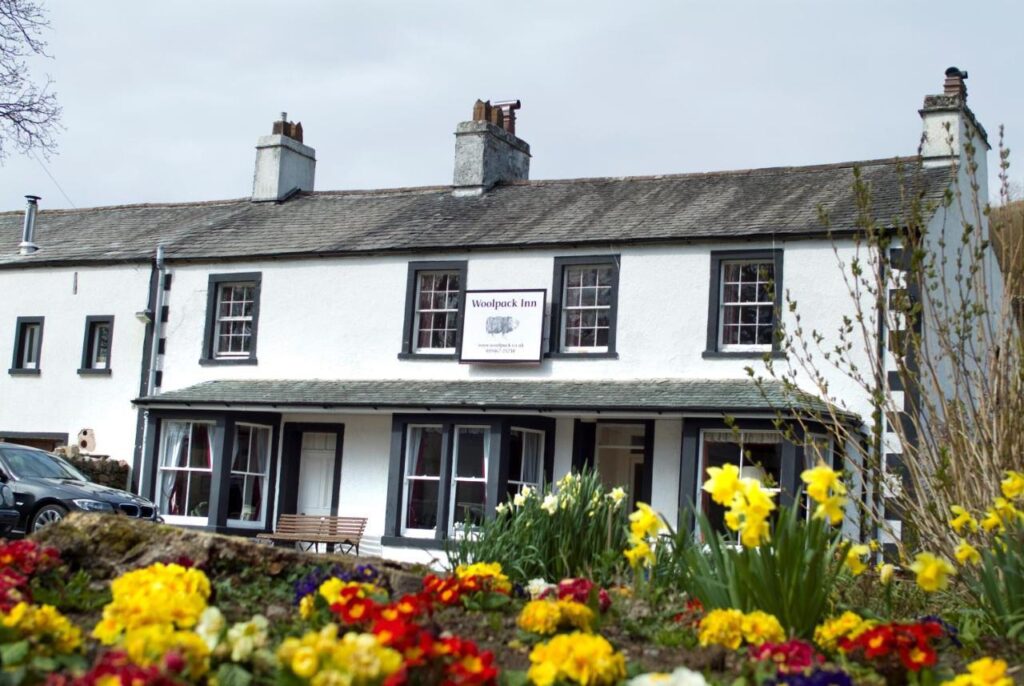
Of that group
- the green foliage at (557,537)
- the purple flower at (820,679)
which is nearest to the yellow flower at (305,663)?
the purple flower at (820,679)

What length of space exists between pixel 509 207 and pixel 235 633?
17.9 m

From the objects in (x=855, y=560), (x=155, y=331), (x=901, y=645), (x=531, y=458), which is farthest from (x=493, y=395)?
(x=901, y=645)

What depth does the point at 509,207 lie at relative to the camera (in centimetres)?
2269

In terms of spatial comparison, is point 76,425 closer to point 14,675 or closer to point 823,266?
point 823,266

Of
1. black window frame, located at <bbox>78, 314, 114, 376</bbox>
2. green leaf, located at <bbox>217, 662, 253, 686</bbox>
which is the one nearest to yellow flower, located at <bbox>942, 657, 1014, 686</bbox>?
green leaf, located at <bbox>217, 662, 253, 686</bbox>

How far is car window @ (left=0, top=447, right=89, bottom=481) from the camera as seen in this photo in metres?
17.3

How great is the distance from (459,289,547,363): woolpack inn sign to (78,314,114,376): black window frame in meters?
7.16

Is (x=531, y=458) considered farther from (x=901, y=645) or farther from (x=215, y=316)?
(x=901, y=645)

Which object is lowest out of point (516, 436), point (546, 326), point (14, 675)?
point (14, 675)

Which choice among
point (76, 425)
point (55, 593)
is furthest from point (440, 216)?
point (55, 593)

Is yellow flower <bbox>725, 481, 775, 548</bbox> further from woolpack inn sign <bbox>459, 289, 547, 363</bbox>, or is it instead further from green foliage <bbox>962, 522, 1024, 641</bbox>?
woolpack inn sign <bbox>459, 289, 547, 363</bbox>

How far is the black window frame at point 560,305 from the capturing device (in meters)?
20.0

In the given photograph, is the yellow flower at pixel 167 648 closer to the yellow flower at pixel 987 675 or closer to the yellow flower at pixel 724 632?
the yellow flower at pixel 724 632

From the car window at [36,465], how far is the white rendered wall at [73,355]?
5.38m
